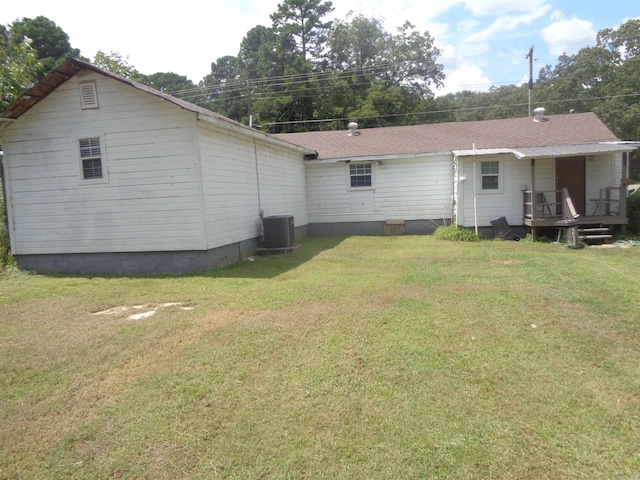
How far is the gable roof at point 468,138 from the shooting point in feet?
46.5

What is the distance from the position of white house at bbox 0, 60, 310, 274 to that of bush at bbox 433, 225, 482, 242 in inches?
257

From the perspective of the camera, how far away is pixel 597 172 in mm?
12977

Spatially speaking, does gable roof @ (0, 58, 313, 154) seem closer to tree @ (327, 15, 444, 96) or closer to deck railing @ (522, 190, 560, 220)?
deck railing @ (522, 190, 560, 220)

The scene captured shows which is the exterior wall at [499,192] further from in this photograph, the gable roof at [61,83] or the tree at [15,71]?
the tree at [15,71]

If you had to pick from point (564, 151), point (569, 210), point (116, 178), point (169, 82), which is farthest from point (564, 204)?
point (169, 82)

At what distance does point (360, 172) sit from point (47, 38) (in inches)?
1236

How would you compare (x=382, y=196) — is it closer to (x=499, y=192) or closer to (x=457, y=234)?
(x=457, y=234)

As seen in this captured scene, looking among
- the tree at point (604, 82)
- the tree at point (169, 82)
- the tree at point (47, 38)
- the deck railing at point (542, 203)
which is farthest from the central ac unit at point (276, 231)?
the tree at point (169, 82)

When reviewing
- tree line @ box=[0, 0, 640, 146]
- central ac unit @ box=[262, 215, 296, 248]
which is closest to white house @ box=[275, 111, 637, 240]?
central ac unit @ box=[262, 215, 296, 248]

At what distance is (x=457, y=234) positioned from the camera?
502 inches

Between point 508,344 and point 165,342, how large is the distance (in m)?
3.70

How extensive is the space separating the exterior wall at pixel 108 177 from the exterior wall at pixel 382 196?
7535mm

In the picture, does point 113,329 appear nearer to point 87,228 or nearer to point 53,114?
point 87,228

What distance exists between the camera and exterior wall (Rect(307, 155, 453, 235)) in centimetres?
1450
